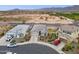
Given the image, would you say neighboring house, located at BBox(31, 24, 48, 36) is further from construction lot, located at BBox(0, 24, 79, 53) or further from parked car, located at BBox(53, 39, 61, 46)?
parked car, located at BBox(53, 39, 61, 46)

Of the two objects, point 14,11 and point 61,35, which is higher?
point 14,11

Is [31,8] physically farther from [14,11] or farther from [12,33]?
[12,33]

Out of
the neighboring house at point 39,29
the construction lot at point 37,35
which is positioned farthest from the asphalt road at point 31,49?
the neighboring house at point 39,29

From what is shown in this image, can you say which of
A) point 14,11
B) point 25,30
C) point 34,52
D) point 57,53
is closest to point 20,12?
point 14,11

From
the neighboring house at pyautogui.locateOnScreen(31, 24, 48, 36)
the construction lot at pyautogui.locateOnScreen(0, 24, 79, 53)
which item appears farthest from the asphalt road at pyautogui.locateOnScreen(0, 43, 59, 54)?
the neighboring house at pyautogui.locateOnScreen(31, 24, 48, 36)

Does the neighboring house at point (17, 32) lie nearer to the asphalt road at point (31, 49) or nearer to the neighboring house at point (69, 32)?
the asphalt road at point (31, 49)

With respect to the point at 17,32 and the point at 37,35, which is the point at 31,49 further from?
the point at 17,32

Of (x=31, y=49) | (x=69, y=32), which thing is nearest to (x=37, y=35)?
(x=31, y=49)
